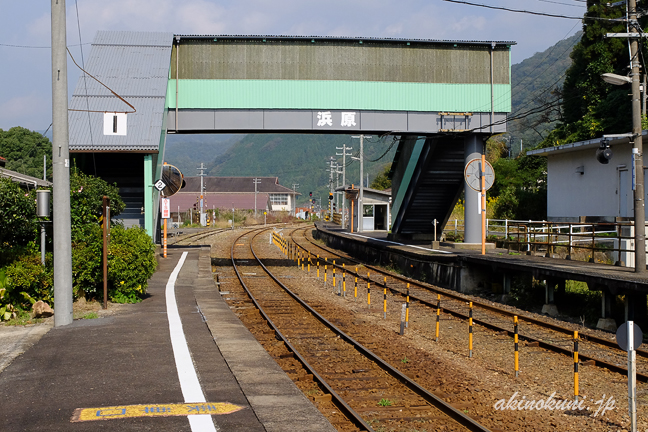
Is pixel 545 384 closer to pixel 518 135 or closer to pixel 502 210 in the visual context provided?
pixel 502 210

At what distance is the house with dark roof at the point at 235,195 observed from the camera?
347ft

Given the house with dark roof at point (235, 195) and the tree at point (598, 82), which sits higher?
the tree at point (598, 82)

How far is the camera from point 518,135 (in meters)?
173

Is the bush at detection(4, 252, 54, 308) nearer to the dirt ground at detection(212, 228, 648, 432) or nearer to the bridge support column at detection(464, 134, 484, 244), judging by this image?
the dirt ground at detection(212, 228, 648, 432)

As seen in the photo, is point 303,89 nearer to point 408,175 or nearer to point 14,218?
point 408,175

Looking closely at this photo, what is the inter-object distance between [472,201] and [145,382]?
18074 mm

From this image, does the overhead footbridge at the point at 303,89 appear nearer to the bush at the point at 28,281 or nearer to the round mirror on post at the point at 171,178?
the round mirror on post at the point at 171,178

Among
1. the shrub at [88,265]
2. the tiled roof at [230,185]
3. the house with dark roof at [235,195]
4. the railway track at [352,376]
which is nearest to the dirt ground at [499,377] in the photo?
the railway track at [352,376]

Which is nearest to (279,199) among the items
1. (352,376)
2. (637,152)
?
(637,152)

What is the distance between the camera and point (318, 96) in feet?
75.8

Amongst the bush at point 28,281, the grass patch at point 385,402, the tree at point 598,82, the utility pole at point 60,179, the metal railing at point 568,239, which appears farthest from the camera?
the tree at point 598,82

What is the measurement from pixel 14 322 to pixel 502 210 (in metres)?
29.2

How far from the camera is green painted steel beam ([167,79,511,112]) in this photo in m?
23.1

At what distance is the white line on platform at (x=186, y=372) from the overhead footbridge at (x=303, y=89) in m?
11.5
